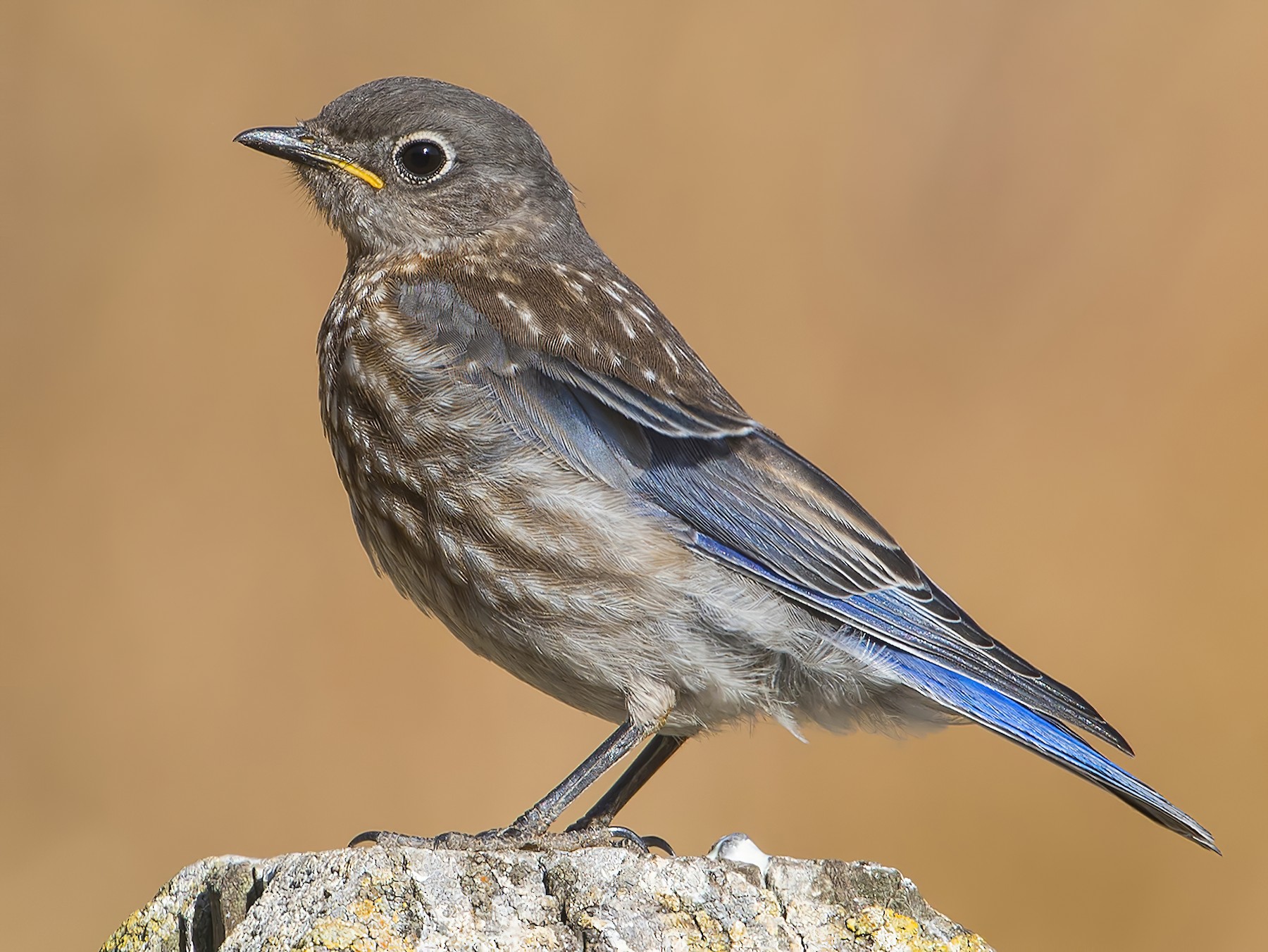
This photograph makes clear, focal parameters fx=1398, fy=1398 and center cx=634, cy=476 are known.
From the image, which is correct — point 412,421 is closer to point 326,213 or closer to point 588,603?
point 588,603

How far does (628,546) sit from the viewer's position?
3.92 meters

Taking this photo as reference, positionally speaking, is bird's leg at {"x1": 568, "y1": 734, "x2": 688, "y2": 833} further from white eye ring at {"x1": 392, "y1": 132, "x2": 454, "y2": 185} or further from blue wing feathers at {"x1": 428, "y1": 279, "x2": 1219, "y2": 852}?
white eye ring at {"x1": 392, "y1": 132, "x2": 454, "y2": 185}

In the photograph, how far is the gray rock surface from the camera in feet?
8.48

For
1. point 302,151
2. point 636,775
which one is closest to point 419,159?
point 302,151

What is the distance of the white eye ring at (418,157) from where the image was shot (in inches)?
193

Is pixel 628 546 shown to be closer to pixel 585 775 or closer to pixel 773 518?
pixel 773 518

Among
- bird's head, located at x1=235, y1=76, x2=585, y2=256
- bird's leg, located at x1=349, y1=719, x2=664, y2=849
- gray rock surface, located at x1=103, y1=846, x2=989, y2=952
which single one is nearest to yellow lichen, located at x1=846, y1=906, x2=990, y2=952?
gray rock surface, located at x1=103, y1=846, x2=989, y2=952

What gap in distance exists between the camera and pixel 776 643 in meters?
3.94

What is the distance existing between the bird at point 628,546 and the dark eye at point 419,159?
2.18 feet

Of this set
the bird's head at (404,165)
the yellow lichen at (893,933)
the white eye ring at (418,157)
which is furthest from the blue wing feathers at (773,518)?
the yellow lichen at (893,933)

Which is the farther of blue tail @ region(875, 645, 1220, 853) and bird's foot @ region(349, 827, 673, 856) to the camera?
blue tail @ region(875, 645, 1220, 853)

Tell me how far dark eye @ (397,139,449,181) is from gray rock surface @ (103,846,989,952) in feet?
8.97

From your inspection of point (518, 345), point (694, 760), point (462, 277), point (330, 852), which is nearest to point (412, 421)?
point (518, 345)

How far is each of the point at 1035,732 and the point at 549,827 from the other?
1.37m
